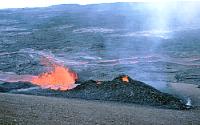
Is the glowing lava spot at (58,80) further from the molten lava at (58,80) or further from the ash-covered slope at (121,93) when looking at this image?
the ash-covered slope at (121,93)

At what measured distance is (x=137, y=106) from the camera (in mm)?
21969

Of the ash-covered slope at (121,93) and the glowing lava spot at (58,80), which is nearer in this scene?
the ash-covered slope at (121,93)

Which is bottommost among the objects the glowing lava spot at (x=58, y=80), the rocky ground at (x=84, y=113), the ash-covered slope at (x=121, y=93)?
the rocky ground at (x=84, y=113)

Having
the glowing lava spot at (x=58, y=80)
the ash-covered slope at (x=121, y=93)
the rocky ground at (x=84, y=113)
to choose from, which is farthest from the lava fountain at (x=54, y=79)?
the rocky ground at (x=84, y=113)

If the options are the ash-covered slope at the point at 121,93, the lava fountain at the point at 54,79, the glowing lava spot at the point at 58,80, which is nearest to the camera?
the ash-covered slope at the point at 121,93

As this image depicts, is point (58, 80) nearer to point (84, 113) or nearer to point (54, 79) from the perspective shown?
point (54, 79)

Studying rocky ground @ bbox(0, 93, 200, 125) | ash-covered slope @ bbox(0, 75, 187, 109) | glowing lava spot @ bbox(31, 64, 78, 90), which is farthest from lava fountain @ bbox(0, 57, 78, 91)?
rocky ground @ bbox(0, 93, 200, 125)

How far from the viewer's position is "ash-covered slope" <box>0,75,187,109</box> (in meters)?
23.2

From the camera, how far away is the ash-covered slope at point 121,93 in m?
23.2

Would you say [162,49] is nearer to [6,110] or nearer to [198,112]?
[198,112]

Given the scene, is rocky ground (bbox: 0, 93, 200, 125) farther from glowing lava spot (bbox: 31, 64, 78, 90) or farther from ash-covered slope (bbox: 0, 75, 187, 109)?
glowing lava spot (bbox: 31, 64, 78, 90)

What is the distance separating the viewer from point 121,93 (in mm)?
23812

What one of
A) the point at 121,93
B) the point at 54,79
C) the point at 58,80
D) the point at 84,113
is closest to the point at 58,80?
the point at 58,80

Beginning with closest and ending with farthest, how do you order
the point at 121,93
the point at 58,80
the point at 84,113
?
the point at 84,113 < the point at 121,93 < the point at 58,80
